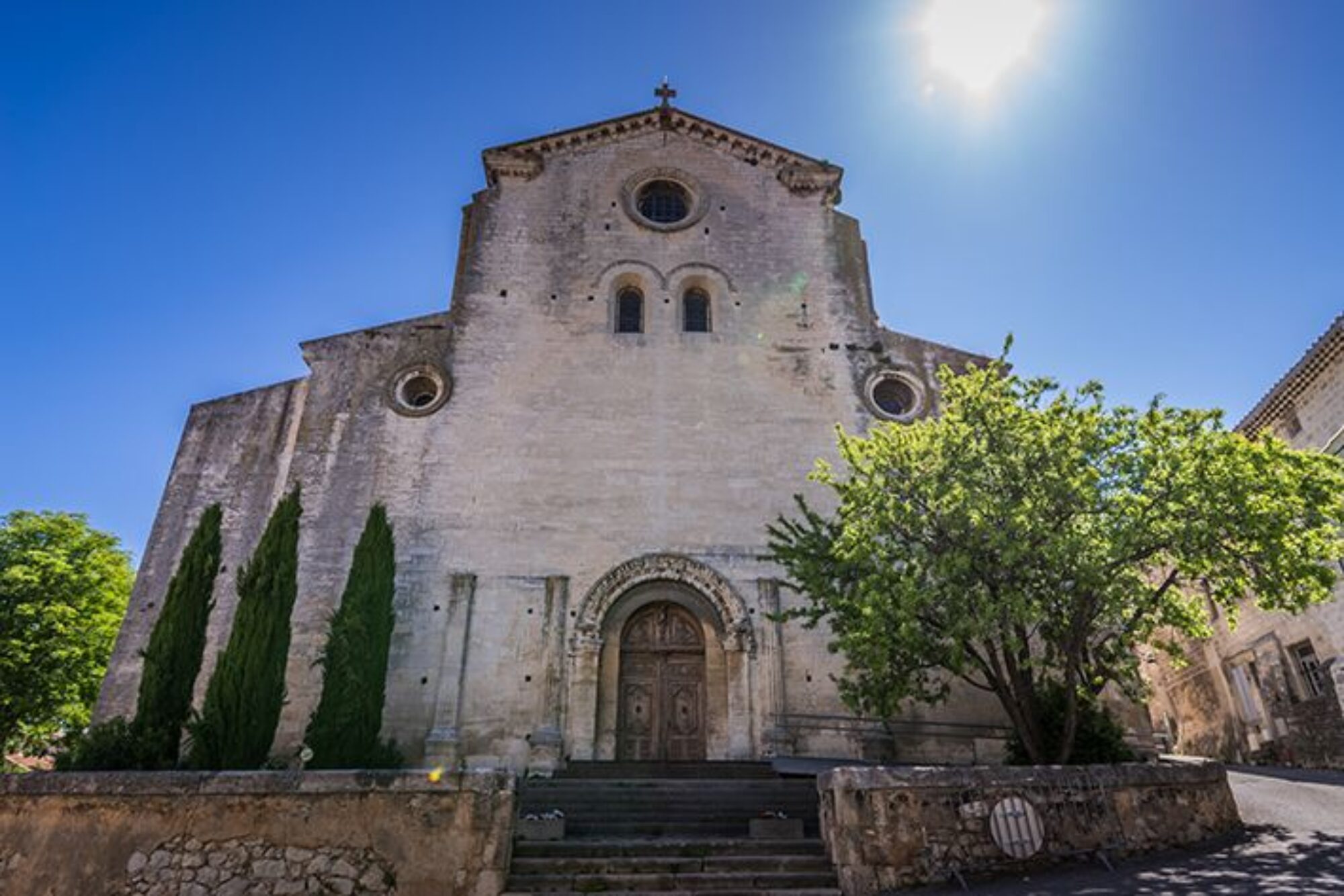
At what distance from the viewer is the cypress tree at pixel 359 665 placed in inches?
512

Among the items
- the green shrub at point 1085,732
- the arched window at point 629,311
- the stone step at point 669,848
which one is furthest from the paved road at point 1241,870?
the arched window at point 629,311

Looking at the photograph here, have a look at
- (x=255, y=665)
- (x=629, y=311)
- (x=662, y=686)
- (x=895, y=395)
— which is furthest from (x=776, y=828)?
(x=629, y=311)

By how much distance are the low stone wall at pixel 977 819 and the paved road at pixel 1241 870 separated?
25 cm

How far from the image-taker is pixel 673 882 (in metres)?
8.02

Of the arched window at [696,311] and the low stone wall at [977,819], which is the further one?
the arched window at [696,311]

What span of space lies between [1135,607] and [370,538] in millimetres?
12923

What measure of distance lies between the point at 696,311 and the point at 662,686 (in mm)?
9127

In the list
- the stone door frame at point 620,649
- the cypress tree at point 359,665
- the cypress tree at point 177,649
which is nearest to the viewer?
the cypress tree at point 177,649

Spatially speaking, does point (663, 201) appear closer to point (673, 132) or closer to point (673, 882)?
point (673, 132)

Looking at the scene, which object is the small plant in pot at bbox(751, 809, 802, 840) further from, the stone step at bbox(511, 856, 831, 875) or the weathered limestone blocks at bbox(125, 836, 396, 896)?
the weathered limestone blocks at bbox(125, 836, 396, 896)

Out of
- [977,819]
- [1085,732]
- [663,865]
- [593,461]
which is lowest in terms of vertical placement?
[663,865]

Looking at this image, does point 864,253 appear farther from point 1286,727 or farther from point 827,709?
point 1286,727

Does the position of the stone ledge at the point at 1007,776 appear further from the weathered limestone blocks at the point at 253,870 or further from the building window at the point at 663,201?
the building window at the point at 663,201

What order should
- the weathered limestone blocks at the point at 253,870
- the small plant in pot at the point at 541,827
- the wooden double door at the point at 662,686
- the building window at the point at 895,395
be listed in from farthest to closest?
the building window at the point at 895,395
the wooden double door at the point at 662,686
the small plant in pot at the point at 541,827
the weathered limestone blocks at the point at 253,870
